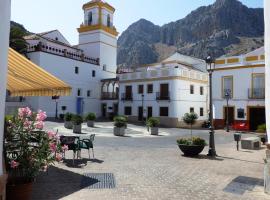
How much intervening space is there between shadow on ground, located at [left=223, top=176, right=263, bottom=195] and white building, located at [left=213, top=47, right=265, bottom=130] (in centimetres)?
2124

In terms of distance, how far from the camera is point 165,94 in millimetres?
34094

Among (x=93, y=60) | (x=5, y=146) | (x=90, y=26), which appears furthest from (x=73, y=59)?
(x=5, y=146)

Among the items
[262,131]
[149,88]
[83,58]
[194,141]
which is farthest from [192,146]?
[83,58]

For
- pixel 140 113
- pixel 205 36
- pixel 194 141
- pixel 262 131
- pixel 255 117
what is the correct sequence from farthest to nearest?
pixel 205 36
pixel 140 113
pixel 255 117
pixel 262 131
pixel 194 141

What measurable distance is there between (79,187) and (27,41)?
3534 cm

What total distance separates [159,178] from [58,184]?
279 centimetres

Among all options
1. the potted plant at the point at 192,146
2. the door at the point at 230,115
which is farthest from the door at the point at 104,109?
the potted plant at the point at 192,146

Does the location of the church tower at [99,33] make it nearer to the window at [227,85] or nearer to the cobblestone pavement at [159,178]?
the window at [227,85]

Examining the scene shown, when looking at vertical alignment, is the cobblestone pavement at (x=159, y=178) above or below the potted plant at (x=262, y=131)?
below

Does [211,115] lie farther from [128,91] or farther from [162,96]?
[128,91]

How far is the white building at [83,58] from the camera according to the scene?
115ft

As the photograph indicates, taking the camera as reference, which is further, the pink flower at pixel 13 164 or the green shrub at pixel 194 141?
the green shrub at pixel 194 141

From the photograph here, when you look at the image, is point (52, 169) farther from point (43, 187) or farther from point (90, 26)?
point (90, 26)

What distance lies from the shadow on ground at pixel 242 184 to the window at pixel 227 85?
72.6ft
